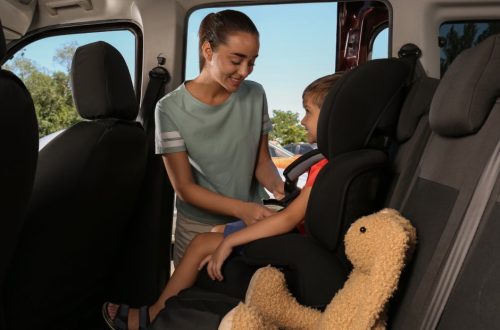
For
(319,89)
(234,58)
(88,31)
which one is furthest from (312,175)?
(88,31)

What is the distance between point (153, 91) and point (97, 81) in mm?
605

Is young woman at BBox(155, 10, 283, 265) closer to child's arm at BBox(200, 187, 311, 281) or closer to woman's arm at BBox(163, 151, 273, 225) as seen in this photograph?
woman's arm at BBox(163, 151, 273, 225)

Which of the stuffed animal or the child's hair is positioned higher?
the child's hair

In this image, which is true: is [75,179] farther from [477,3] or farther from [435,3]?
[477,3]

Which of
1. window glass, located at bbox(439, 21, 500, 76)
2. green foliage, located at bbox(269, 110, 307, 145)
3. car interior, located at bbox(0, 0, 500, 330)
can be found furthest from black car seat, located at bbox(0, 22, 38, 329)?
window glass, located at bbox(439, 21, 500, 76)

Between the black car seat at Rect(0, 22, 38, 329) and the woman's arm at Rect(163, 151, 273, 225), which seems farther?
the woman's arm at Rect(163, 151, 273, 225)

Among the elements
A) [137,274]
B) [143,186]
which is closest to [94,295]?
[137,274]

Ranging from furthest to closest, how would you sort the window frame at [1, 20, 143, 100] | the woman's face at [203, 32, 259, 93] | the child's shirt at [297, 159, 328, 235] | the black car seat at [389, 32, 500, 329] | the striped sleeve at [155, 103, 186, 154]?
the window frame at [1, 20, 143, 100] → the striped sleeve at [155, 103, 186, 154] → the woman's face at [203, 32, 259, 93] → the child's shirt at [297, 159, 328, 235] → the black car seat at [389, 32, 500, 329]

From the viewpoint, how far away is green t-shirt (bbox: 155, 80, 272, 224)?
182cm

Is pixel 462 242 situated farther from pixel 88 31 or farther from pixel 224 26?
pixel 88 31

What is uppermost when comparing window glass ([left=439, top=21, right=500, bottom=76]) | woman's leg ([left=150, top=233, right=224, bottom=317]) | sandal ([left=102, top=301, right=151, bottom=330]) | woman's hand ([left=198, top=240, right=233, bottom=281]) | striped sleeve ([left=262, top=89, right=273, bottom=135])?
window glass ([left=439, top=21, right=500, bottom=76])

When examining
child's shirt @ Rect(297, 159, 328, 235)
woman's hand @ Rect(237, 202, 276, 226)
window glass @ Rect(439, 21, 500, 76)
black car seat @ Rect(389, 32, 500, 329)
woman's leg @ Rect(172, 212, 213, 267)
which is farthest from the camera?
window glass @ Rect(439, 21, 500, 76)

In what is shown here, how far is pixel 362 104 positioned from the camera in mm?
1199

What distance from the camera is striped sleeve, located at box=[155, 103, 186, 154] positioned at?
180 cm
